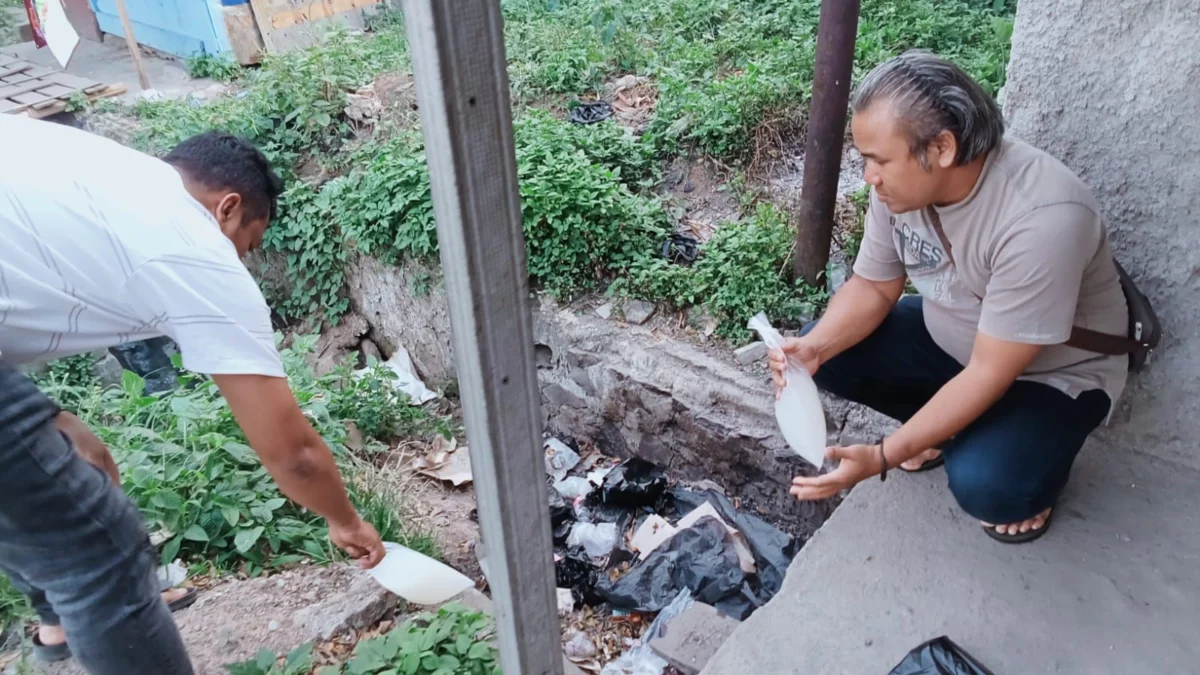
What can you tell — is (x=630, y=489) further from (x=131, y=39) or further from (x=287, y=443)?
(x=131, y=39)

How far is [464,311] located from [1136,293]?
191 centimetres

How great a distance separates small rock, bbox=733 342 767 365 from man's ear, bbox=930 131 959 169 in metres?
1.52

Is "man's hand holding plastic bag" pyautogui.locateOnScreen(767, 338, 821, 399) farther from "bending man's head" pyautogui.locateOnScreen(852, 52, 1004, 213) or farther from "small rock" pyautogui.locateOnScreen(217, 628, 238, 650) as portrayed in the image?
"small rock" pyautogui.locateOnScreen(217, 628, 238, 650)

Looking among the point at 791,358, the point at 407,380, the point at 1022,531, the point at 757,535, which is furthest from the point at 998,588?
the point at 407,380

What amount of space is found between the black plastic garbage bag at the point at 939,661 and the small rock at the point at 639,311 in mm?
2047

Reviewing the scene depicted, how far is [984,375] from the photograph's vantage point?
6.14ft

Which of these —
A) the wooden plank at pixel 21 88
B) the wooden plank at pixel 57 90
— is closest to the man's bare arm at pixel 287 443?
the wooden plank at pixel 57 90

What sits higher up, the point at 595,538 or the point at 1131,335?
the point at 1131,335

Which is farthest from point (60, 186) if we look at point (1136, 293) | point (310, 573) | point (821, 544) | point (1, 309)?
point (1136, 293)

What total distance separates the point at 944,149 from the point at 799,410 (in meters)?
0.72

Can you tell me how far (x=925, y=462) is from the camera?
233 centimetres

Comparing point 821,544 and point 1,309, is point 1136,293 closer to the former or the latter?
point 821,544

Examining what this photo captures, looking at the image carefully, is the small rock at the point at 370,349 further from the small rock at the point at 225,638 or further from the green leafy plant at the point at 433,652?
the green leafy plant at the point at 433,652

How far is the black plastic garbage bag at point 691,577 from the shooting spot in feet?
8.80
